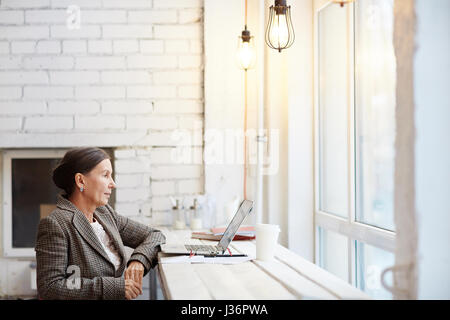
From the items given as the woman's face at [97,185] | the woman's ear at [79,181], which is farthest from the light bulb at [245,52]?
the woman's ear at [79,181]

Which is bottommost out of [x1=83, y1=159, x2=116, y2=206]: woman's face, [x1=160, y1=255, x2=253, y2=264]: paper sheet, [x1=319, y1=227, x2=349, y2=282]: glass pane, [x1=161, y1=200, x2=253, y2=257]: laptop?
[x1=319, y1=227, x2=349, y2=282]: glass pane

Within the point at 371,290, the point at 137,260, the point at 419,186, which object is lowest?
the point at 371,290

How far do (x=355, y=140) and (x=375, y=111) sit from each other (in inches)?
12.7

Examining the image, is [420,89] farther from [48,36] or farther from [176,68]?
[48,36]

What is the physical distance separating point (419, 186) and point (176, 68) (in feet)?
7.94

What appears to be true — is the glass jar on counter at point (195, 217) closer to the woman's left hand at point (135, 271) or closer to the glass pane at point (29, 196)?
the glass pane at point (29, 196)

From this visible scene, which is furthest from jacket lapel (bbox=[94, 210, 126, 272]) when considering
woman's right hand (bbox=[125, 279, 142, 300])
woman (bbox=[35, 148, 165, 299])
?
woman's right hand (bbox=[125, 279, 142, 300])

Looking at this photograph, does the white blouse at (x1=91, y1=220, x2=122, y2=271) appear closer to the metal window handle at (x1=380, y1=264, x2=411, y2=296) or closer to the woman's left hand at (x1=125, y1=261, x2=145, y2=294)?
the woman's left hand at (x1=125, y1=261, x2=145, y2=294)

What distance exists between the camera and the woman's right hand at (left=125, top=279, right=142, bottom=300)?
2.07 meters

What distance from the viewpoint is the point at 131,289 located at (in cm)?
208

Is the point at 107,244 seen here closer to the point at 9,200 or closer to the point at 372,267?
the point at 372,267

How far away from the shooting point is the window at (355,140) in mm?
2510

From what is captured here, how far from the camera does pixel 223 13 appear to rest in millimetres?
3725
